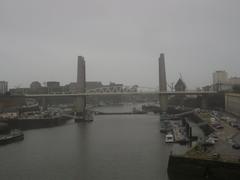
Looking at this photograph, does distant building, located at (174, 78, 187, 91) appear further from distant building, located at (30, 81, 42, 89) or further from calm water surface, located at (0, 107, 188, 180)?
distant building, located at (30, 81, 42, 89)

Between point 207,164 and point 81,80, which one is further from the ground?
Result: point 81,80

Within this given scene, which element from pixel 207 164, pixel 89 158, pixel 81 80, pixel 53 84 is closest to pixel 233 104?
pixel 89 158

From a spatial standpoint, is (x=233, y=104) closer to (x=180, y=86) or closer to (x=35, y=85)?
(x=180, y=86)

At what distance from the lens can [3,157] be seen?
11.6 metres

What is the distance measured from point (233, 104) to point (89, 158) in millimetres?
16622

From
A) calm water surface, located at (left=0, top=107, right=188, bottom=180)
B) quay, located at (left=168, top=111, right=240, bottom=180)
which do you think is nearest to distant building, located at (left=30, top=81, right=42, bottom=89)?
calm water surface, located at (left=0, top=107, right=188, bottom=180)

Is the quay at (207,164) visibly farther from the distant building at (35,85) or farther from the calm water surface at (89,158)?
the distant building at (35,85)

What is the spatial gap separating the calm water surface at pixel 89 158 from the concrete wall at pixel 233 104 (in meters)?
9.29

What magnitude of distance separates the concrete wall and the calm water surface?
9290mm

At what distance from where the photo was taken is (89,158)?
11.3 m

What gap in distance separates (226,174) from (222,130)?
6.47 m

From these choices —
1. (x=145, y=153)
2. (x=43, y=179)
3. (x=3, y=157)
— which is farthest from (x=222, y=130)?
(x=3, y=157)

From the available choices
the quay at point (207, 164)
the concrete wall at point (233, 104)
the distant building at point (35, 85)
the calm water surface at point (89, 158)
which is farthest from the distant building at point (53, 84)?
the quay at point (207, 164)

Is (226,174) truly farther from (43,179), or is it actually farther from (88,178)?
(43,179)
